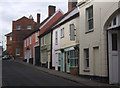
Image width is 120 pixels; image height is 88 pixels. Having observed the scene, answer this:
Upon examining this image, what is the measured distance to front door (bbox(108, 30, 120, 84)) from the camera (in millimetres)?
16781

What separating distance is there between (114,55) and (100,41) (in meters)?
1.49

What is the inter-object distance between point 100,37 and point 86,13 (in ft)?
11.6

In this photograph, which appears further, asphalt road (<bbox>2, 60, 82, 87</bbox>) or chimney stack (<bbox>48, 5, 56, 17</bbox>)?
chimney stack (<bbox>48, 5, 56, 17</bbox>)

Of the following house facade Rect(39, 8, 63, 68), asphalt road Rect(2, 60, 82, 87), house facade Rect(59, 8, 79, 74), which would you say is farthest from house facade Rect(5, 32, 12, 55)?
asphalt road Rect(2, 60, 82, 87)

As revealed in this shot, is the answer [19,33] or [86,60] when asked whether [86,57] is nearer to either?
[86,60]

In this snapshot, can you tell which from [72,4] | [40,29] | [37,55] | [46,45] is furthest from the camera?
[37,55]

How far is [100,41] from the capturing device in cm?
1792

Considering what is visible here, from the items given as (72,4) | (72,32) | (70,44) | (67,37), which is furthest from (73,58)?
(72,4)

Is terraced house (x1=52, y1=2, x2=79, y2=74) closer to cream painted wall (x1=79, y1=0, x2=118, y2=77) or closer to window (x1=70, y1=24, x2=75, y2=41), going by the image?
window (x1=70, y1=24, x2=75, y2=41)

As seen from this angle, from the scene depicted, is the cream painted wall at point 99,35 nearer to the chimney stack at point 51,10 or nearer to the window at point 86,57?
the window at point 86,57

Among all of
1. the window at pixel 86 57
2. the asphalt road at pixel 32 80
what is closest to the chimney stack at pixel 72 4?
the asphalt road at pixel 32 80

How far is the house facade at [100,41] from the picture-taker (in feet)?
55.3

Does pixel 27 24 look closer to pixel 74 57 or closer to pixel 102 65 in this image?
pixel 74 57

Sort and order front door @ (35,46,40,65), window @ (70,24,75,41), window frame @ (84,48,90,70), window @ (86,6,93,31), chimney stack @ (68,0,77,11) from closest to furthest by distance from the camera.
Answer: window @ (86,6,93,31)
window frame @ (84,48,90,70)
window @ (70,24,75,41)
chimney stack @ (68,0,77,11)
front door @ (35,46,40,65)
